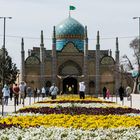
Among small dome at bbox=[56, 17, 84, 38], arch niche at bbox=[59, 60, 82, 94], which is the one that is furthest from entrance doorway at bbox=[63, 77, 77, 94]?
small dome at bbox=[56, 17, 84, 38]

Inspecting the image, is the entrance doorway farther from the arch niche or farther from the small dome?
the small dome

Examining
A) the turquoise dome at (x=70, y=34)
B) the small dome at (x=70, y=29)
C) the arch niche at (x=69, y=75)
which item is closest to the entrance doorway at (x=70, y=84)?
the arch niche at (x=69, y=75)

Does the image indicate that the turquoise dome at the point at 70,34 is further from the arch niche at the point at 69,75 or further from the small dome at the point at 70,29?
the arch niche at the point at 69,75

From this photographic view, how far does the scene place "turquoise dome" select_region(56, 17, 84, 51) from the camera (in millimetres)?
80000

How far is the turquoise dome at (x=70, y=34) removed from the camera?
8000 centimetres

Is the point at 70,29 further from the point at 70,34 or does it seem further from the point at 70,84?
the point at 70,84

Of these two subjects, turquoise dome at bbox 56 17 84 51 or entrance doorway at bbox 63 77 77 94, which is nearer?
entrance doorway at bbox 63 77 77 94

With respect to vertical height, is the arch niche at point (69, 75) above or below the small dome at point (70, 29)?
below

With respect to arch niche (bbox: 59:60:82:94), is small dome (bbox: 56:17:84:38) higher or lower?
higher

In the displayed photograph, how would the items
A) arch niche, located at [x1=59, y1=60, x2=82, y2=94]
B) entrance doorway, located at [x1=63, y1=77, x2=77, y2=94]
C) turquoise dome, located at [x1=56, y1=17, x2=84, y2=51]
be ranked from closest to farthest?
entrance doorway, located at [x1=63, y1=77, x2=77, y2=94], arch niche, located at [x1=59, y1=60, x2=82, y2=94], turquoise dome, located at [x1=56, y1=17, x2=84, y2=51]

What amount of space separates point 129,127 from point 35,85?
2577 inches

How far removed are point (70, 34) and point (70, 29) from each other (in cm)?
77

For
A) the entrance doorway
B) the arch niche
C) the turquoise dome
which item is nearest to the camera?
the entrance doorway

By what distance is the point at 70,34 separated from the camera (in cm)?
Result: 7988
